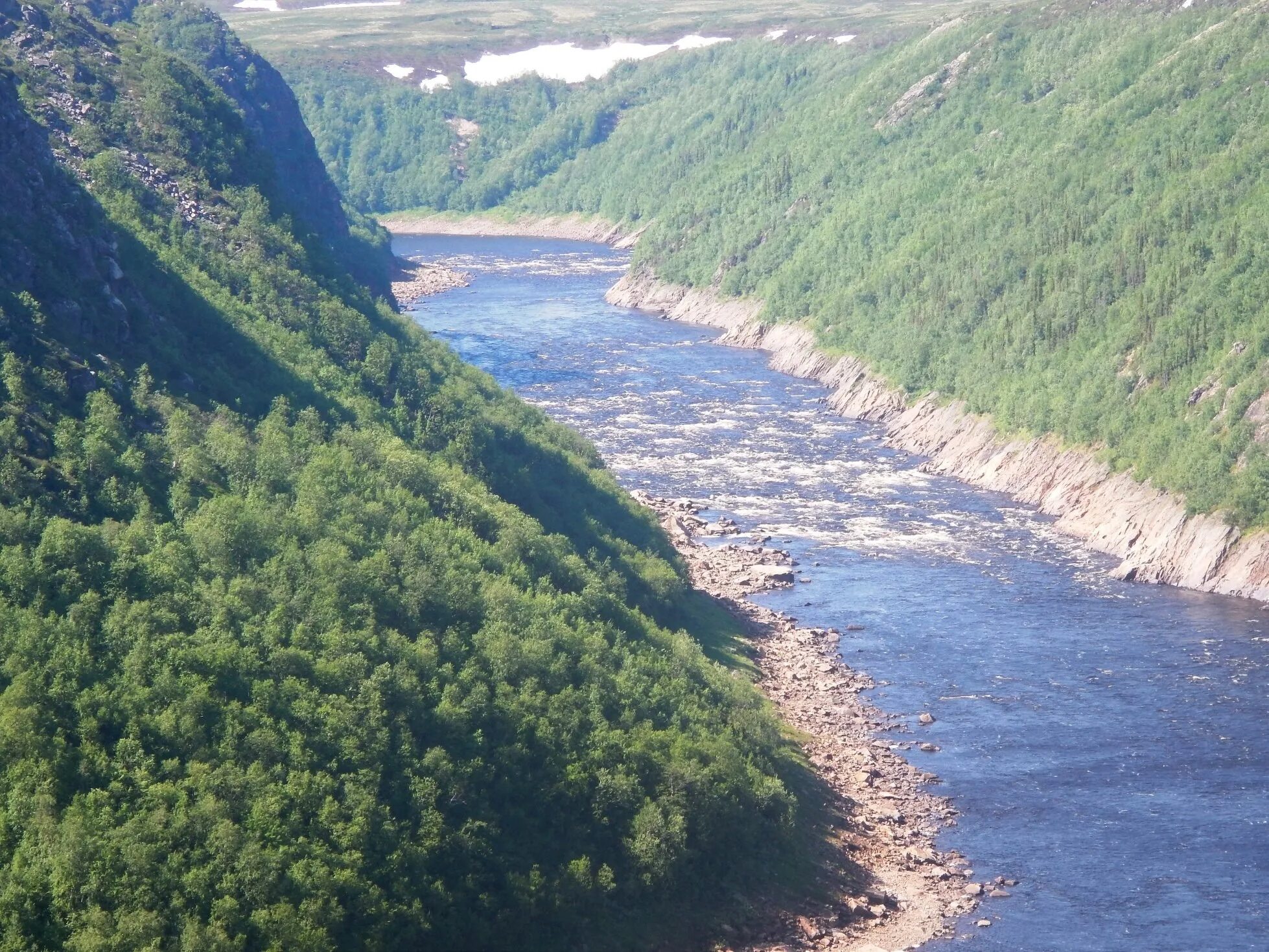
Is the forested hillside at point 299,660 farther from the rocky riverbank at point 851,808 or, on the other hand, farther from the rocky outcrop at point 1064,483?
the rocky outcrop at point 1064,483

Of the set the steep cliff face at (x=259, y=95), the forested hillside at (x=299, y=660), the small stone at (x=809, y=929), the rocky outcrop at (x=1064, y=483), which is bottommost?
the small stone at (x=809, y=929)

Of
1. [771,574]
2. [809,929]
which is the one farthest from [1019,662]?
[809,929]

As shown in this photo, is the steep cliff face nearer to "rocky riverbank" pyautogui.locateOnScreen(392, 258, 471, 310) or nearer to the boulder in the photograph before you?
"rocky riverbank" pyautogui.locateOnScreen(392, 258, 471, 310)

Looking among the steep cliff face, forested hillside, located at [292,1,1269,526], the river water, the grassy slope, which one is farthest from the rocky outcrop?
the steep cliff face

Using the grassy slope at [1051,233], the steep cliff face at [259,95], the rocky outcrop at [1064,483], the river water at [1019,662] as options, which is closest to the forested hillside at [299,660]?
the river water at [1019,662]

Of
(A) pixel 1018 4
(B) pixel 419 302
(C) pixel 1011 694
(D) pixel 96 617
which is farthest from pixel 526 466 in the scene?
(A) pixel 1018 4

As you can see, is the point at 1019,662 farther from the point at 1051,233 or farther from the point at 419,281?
the point at 419,281

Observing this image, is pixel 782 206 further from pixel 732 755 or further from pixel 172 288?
pixel 732 755
